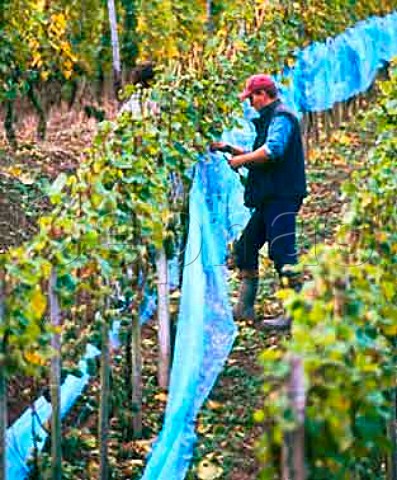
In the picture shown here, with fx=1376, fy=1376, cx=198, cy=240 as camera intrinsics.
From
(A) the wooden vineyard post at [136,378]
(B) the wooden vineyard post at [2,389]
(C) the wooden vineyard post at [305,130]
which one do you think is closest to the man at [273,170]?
(A) the wooden vineyard post at [136,378]

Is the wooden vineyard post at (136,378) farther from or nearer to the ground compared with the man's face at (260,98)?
nearer to the ground

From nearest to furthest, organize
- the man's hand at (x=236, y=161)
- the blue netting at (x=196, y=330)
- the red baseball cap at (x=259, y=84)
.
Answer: the blue netting at (x=196, y=330) < the man's hand at (x=236, y=161) < the red baseball cap at (x=259, y=84)

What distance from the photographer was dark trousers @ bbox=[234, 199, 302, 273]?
734 centimetres

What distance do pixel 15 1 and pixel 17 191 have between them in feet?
6.54

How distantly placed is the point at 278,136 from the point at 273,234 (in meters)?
0.55

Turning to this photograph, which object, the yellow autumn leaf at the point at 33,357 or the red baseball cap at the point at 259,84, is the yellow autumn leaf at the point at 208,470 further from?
the red baseball cap at the point at 259,84

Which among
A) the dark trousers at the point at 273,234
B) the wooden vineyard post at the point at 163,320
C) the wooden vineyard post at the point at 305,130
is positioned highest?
the wooden vineyard post at the point at 305,130

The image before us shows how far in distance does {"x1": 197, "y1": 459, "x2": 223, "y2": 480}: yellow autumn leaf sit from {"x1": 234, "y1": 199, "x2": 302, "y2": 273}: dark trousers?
1688 mm

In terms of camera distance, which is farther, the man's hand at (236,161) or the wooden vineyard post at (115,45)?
the wooden vineyard post at (115,45)

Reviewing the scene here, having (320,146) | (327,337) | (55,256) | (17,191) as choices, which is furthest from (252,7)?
(327,337)

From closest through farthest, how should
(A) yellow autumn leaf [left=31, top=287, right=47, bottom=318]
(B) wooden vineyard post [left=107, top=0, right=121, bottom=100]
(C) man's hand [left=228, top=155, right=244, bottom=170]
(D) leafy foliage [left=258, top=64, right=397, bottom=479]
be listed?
(D) leafy foliage [left=258, top=64, right=397, bottom=479], (A) yellow autumn leaf [left=31, top=287, right=47, bottom=318], (C) man's hand [left=228, top=155, right=244, bottom=170], (B) wooden vineyard post [left=107, top=0, right=121, bottom=100]

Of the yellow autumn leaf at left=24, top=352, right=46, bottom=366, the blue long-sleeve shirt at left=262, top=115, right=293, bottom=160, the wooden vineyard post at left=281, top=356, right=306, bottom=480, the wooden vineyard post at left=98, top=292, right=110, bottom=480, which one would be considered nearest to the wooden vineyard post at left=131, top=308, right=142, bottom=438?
the wooden vineyard post at left=98, top=292, right=110, bottom=480

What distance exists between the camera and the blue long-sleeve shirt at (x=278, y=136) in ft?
23.4

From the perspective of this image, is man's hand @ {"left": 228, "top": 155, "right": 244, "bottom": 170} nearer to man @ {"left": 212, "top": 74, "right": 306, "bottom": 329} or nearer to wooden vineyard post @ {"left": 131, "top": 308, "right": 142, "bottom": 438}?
man @ {"left": 212, "top": 74, "right": 306, "bottom": 329}
